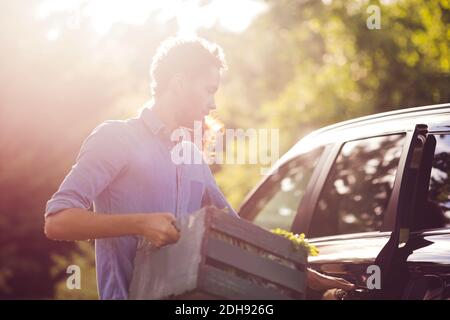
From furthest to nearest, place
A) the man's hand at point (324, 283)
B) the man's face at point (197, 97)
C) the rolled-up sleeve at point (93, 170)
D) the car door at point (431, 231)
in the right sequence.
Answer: the man's hand at point (324, 283) → the man's face at point (197, 97) → the car door at point (431, 231) → the rolled-up sleeve at point (93, 170)

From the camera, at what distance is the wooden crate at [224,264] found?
118 inches

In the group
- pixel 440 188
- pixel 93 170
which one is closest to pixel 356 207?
pixel 440 188

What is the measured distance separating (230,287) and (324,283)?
4.10 ft

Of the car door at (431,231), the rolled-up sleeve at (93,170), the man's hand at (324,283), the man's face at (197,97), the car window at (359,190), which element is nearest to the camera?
the rolled-up sleeve at (93,170)

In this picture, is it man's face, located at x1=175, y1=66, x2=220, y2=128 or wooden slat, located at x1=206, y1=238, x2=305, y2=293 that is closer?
wooden slat, located at x1=206, y1=238, x2=305, y2=293

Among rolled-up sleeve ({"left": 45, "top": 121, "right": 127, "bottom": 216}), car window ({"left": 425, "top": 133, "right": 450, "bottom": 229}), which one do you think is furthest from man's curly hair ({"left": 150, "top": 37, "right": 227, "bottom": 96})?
car window ({"left": 425, "top": 133, "right": 450, "bottom": 229})

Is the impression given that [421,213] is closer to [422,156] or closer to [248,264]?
[422,156]

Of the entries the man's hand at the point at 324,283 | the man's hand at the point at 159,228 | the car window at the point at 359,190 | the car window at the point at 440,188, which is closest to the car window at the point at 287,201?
the car window at the point at 359,190

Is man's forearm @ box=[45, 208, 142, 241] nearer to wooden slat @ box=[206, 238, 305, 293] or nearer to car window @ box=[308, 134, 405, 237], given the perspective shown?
wooden slat @ box=[206, 238, 305, 293]

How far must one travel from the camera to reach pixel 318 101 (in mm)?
16688

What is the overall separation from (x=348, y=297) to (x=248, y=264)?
1.23 meters

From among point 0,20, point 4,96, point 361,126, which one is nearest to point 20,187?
point 4,96

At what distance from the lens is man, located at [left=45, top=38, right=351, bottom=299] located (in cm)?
325

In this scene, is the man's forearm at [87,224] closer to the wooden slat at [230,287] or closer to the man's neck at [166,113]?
A: the wooden slat at [230,287]
